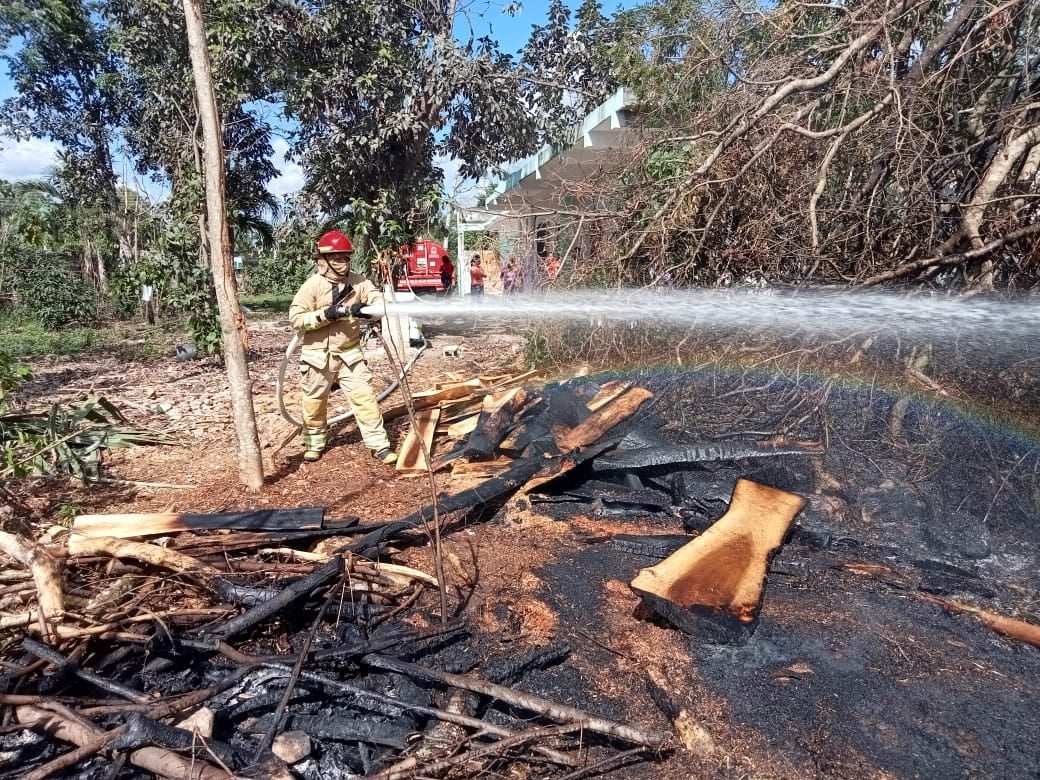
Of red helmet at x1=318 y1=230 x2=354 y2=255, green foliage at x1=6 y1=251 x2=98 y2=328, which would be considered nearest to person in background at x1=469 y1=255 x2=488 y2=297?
green foliage at x1=6 y1=251 x2=98 y2=328

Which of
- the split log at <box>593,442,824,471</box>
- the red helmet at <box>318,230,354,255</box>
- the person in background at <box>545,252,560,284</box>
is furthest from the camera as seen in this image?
the person in background at <box>545,252,560,284</box>

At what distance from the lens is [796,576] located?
3.72m

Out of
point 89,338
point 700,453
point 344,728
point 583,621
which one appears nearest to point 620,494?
point 700,453

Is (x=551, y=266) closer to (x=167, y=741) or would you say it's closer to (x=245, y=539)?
(x=245, y=539)

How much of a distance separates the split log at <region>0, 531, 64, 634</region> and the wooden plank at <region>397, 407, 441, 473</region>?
2.64 metres

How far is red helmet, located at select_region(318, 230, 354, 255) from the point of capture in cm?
554

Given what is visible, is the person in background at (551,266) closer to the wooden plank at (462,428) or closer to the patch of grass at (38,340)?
the wooden plank at (462,428)

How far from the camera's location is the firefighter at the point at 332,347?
18.4 feet

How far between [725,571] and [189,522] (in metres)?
3.44

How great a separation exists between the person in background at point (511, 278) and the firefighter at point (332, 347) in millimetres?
2457

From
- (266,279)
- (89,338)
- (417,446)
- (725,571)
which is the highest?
(266,279)

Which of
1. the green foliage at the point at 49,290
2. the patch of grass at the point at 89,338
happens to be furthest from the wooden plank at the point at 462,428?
the green foliage at the point at 49,290

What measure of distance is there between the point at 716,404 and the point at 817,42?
3.48 meters

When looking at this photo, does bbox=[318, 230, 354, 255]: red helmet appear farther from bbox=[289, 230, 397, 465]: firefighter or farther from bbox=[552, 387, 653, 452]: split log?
bbox=[552, 387, 653, 452]: split log
